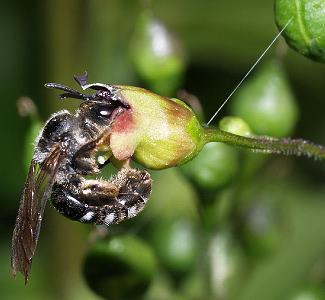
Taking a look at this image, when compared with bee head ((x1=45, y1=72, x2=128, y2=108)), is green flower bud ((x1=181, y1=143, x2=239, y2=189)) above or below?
below

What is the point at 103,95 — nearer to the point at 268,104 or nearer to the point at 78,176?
the point at 78,176

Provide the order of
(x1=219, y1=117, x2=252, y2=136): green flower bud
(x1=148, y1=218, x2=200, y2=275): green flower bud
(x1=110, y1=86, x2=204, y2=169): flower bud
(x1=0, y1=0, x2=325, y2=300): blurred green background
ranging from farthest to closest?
(x1=0, y1=0, x2=325, y2=300): blurred green background < (x1=148, y1=218, x2=200, y2=275): green flower bud < (x1=219, y1=117, x2=252, y2=136): green flower bud < (x1=110, y1=86, x2=204, y2=169): flower bud

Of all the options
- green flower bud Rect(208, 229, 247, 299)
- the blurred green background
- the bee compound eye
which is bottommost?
the blurred green background

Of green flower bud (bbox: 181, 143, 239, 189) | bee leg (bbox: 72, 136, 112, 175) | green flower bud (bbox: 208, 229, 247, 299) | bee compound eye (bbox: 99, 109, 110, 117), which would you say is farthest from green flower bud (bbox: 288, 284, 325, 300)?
bee compound eye (bbox: 99, 109, 110, 117)

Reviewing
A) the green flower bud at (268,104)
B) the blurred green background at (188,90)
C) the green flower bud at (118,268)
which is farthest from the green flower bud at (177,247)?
the green flower bud at (268,104)

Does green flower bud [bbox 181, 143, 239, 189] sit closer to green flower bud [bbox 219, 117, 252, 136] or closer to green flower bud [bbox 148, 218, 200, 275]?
green flower bud [bbox 219, 117, 252, 136]

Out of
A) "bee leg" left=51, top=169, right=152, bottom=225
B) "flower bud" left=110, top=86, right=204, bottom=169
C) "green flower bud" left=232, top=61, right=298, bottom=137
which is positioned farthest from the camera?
"green flower bud" left=232, top=61, right=298, bottom=137

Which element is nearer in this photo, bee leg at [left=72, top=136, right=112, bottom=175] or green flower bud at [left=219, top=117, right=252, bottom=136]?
bee leg at [left=72, top=136, right=112, bottom=175]

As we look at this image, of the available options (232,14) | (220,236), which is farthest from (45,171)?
(232,14)

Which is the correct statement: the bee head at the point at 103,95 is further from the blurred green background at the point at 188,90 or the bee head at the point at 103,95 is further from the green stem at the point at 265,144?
the blurred green background at the point at 188,90
